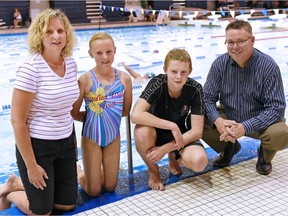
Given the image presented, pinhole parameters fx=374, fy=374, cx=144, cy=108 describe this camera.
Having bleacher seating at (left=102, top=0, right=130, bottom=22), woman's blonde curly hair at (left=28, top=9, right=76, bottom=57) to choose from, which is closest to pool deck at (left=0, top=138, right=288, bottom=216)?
woman's blonde curly hair at (left=28, top=9, right=76, bottom=57)

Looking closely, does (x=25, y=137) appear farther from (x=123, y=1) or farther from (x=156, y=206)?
(x=123, y=1)

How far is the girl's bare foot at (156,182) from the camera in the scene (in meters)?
2.47

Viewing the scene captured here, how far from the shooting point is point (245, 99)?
2.68 metres

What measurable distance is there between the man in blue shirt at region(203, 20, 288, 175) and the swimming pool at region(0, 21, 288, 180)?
3.84ft

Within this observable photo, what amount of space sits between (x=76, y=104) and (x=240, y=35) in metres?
1.20

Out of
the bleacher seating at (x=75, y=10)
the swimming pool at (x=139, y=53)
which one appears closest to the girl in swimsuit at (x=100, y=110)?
the swimming pool at (x=139, y=53)

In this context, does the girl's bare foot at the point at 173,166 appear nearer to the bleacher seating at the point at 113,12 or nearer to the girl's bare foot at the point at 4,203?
the girl's bare foot at the point at 4,203

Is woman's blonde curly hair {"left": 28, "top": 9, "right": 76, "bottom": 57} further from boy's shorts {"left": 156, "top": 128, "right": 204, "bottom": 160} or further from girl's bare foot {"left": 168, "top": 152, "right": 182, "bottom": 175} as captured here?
girl's bare foot {"left": 168, "top": 152, "right": 182, "bottom": 175}

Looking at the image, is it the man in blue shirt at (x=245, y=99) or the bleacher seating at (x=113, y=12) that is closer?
the man in blue shirt at (x=245, y=99)

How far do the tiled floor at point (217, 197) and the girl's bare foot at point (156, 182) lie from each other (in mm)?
37

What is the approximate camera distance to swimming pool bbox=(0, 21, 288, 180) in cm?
474

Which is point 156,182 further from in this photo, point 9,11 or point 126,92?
point 9,11

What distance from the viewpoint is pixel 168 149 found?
7.95 feet

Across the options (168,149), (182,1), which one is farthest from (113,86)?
(182,1)
